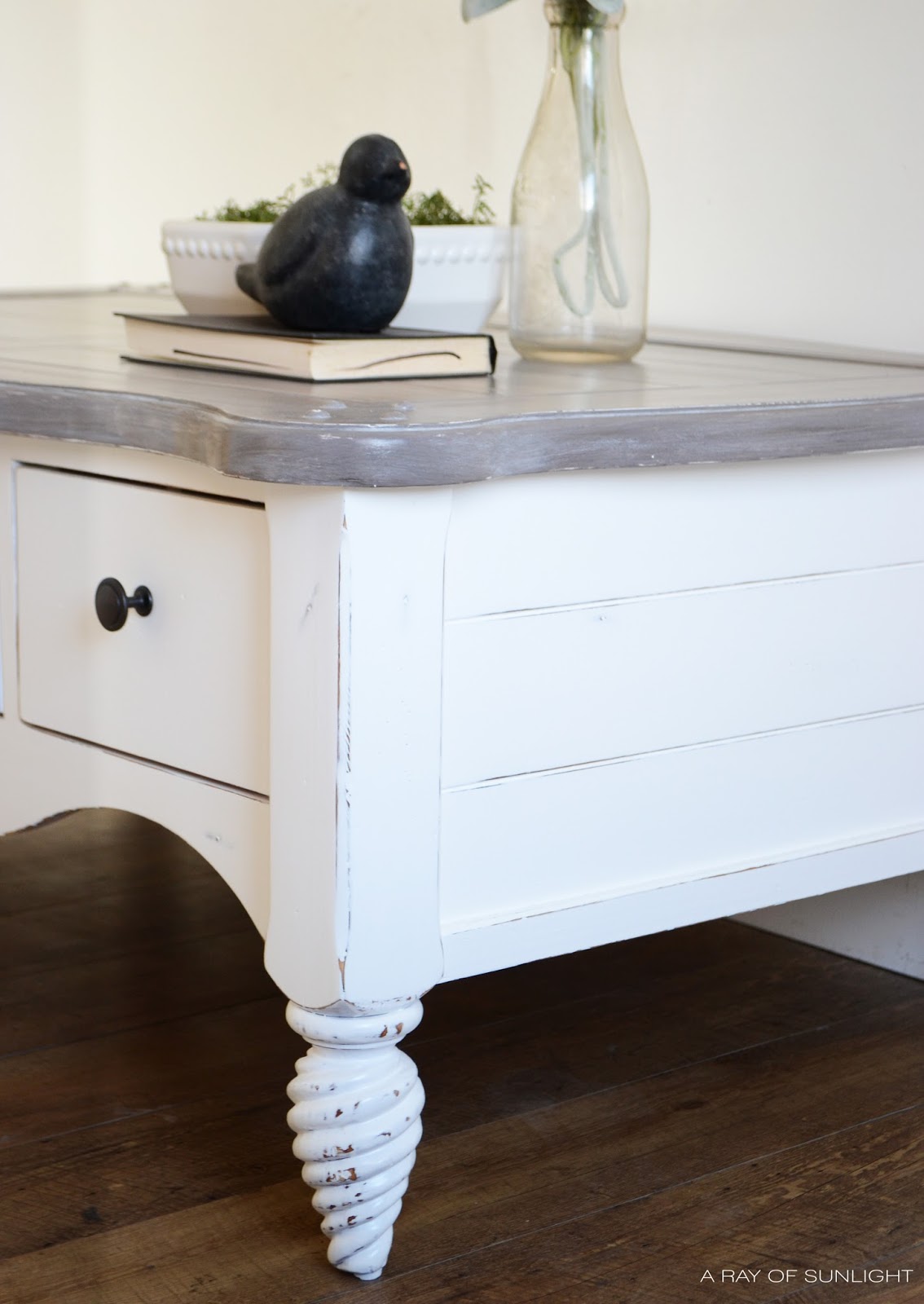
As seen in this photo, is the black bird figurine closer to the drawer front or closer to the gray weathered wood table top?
the gray weathered wood table top

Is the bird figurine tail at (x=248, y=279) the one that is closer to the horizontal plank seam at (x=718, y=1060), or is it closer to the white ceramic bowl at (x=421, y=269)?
the white ceramic bowl at (x=421, y=269)

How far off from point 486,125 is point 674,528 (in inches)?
35.8

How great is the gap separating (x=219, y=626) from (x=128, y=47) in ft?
5.59

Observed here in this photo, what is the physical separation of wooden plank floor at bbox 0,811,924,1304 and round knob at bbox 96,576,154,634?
35 centimetres

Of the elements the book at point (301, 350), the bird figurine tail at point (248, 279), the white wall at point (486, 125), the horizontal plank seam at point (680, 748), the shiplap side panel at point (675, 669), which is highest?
the white wall at point (486, 125)

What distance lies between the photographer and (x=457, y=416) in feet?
2.49

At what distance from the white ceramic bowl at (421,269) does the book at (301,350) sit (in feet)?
0.28

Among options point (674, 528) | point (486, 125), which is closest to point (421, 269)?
point (674, 528)

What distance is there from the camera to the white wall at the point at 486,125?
4.20ft

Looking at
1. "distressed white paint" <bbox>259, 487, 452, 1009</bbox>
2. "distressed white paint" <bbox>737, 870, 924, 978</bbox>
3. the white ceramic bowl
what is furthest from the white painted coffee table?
"distressed white paint" <bbox>737, 870, 924, 978</bbox>

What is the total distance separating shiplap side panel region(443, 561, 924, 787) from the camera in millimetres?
805

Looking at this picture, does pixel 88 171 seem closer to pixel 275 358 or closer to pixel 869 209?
pixel 869 209

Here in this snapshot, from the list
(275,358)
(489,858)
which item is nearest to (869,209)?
(275,358)

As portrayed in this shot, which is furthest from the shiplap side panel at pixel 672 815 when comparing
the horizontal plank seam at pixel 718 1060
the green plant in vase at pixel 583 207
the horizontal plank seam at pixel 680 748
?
the green plant in vase at pixel 583 207
